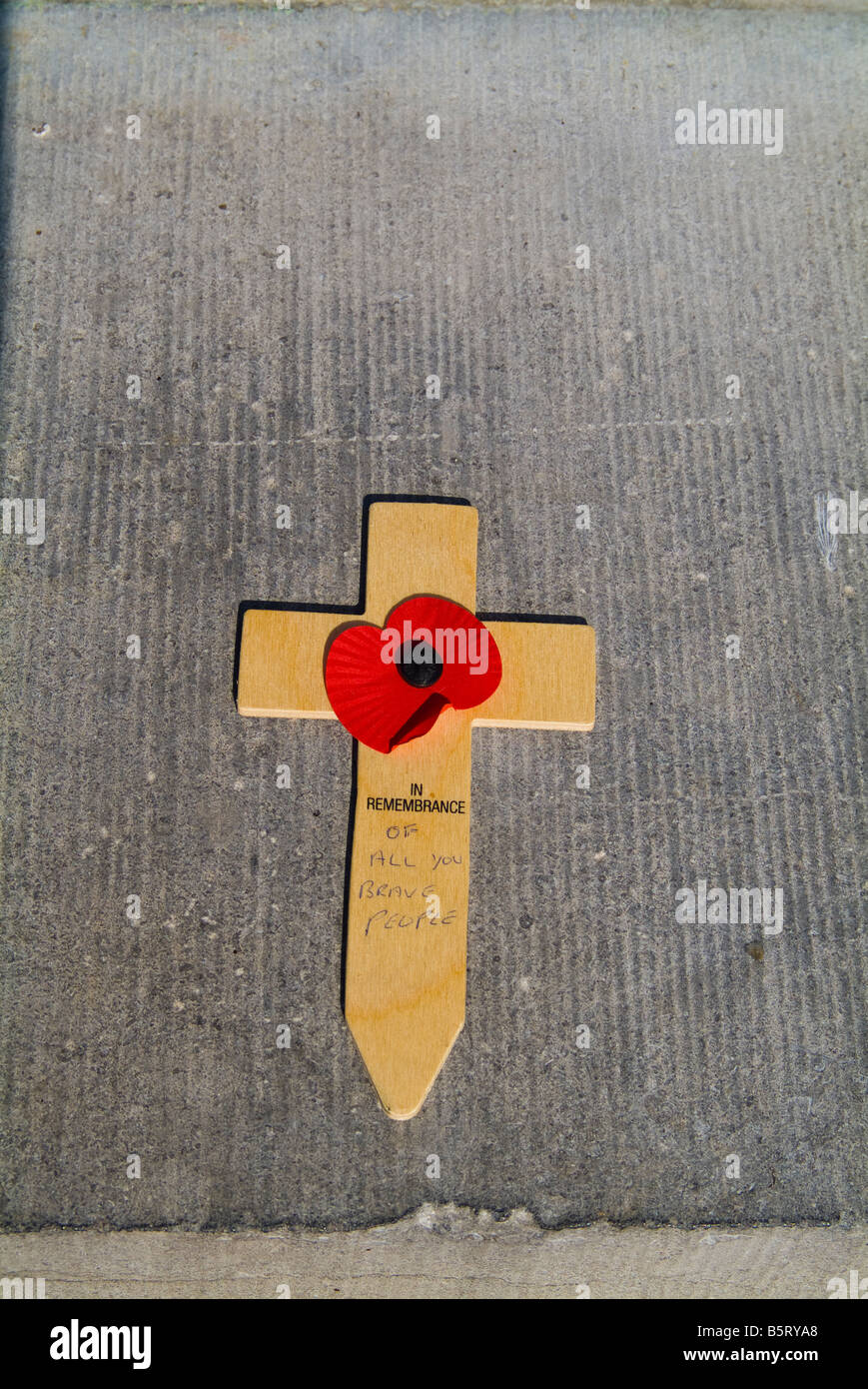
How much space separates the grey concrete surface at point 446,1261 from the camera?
192 centimetres

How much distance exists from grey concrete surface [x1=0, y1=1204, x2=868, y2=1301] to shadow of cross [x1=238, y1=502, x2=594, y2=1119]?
35 centimetres

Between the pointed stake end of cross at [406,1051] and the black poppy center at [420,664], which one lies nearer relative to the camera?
the pointed stake end of cross at [406,1051]

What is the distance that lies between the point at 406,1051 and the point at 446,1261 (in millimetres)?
523

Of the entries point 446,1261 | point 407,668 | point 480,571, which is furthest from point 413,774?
point 446,1261

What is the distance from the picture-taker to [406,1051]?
1.92 m

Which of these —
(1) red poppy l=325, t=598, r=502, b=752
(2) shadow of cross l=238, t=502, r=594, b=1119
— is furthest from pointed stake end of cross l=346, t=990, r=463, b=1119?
(1) red poppy l=325, t=598, r=502, b=752

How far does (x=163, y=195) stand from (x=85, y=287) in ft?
1.15

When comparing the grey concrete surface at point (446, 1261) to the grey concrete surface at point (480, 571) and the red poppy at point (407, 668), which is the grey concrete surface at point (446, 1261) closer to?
the grey concrete surface at point (480, 571)

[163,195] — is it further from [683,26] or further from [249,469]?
[683,26]

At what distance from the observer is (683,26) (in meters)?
2.45

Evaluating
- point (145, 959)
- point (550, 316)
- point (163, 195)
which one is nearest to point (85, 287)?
point (163, 195)

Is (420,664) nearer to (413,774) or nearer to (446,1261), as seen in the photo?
(413,774)

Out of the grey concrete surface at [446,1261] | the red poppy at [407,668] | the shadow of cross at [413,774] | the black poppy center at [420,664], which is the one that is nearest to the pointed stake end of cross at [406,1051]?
the shadow of cross at [413,774]

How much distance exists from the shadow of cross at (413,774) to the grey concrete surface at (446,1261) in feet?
1.15
